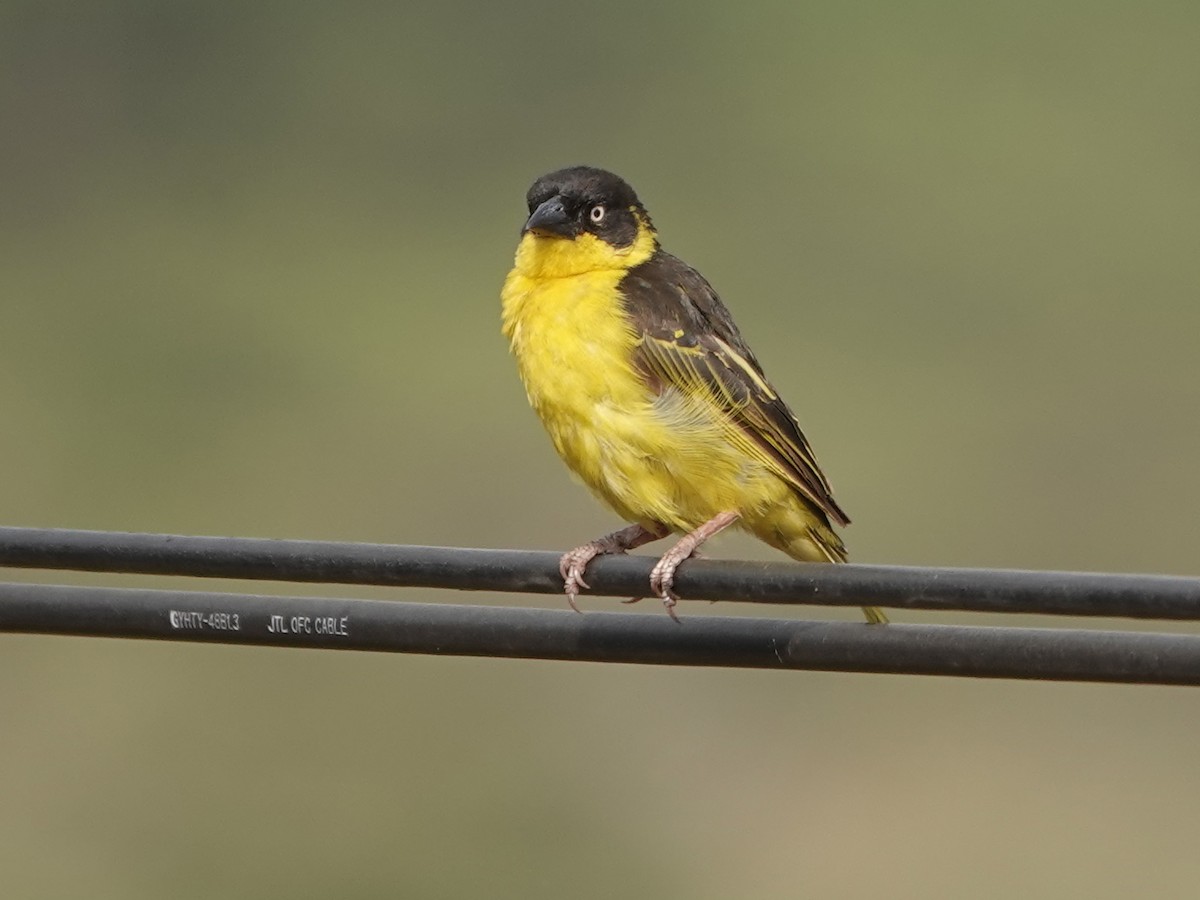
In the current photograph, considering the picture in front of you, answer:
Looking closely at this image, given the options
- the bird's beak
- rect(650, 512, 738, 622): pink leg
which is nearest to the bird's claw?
rect(650, 512, 738, 622): pink leg

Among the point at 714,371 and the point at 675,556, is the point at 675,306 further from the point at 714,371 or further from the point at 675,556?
the point at 675,556

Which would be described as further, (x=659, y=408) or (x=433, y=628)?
(x=659, y=408)

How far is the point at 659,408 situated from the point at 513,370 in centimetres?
2142

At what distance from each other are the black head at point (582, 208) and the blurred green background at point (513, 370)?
8744 millimetres

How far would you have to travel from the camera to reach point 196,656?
25578 millimetres

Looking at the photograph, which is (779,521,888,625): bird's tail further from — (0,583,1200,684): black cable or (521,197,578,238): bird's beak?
(0,583,1200,684): black cable

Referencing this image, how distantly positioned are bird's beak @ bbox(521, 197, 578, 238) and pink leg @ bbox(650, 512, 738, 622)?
3.92 feet

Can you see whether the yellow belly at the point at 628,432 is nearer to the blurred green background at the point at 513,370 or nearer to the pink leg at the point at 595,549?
the pink leg at the point at 595,549

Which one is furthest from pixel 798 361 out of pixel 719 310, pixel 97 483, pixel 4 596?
pixel 4 596

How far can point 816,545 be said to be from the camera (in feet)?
24.5

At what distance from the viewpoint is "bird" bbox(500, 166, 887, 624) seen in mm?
7121

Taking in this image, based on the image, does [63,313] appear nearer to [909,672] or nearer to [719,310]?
[719,310]

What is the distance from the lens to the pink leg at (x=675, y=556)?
18.8ft

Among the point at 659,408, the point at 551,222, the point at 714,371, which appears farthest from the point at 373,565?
the point at 551,222
